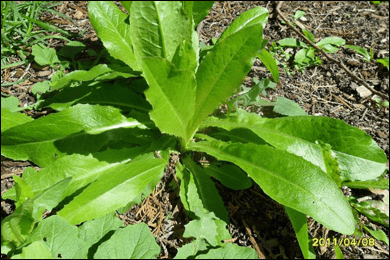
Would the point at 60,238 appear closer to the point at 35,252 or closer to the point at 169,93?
the point at 35,252

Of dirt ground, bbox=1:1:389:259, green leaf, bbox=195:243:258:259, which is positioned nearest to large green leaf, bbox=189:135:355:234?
green leaf, bbox=195:243:258:259

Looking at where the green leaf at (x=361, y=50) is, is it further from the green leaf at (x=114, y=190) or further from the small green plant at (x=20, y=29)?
the small green plant at (x=20, y=29)

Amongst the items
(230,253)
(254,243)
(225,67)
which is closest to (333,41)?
(225,67)

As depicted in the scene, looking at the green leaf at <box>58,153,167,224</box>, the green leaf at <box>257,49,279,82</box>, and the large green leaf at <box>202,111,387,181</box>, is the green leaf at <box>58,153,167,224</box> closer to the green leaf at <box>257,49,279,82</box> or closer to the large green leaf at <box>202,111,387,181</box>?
the large green leaf at <box>202,111,387,181</box>

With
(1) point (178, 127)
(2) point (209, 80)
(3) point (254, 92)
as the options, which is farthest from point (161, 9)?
(3) point (254, 92)

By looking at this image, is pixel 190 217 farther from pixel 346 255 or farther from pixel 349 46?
pixel 349 46

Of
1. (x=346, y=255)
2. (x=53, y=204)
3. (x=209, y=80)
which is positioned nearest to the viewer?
(x=53, y=204)
